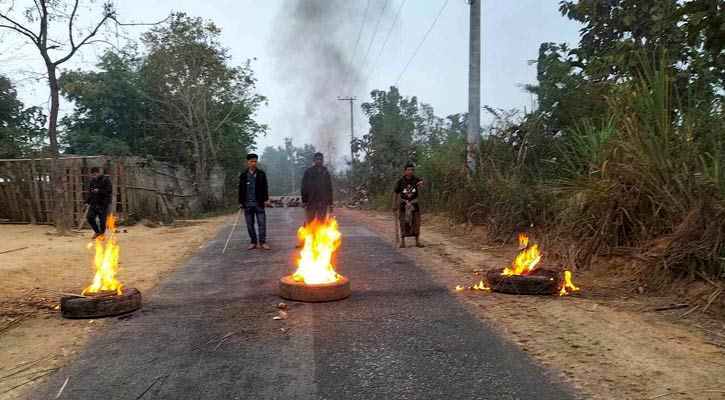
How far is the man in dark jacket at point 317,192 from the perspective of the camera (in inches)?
402

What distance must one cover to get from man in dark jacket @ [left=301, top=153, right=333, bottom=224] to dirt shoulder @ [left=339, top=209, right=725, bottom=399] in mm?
3578

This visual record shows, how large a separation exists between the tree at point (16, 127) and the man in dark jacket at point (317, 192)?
16.0 m

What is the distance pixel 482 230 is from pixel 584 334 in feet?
23.8

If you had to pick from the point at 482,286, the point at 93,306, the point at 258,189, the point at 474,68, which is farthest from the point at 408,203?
the point at 93,306

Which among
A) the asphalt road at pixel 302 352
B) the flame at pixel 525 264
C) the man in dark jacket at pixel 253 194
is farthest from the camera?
the man in dark jacket at pixel 253 194

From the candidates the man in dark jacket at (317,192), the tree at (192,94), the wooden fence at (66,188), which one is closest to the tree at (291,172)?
the tree at (192,94)

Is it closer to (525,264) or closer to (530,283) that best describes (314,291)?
(530,283)

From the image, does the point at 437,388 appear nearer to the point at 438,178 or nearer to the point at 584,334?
the point at 584,334

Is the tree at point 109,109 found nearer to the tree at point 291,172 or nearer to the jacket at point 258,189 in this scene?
the jacket at point 258,189

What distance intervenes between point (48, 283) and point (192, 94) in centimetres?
2193

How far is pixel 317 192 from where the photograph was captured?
401 inches

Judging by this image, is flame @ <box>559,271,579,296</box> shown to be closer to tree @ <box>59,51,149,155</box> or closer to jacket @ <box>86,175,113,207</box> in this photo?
jacket @ <box>86,175,113,207</box>

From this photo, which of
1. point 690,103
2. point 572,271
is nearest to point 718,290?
point 572,271

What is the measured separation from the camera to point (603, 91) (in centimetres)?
1076
